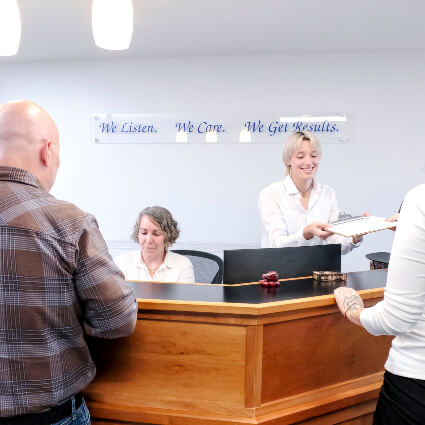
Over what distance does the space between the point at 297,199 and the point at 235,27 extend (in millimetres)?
2464

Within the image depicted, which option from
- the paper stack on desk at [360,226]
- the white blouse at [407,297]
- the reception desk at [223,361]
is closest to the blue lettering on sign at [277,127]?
the paper stack on desk at [360,226]

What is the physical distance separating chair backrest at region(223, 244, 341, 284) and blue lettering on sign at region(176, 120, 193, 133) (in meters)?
3.96

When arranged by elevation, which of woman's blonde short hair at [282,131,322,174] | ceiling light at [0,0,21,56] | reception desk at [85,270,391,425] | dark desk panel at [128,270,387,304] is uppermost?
ceiling light at [0,0,21,56]

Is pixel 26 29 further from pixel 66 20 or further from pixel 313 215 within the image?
pixel 313 215

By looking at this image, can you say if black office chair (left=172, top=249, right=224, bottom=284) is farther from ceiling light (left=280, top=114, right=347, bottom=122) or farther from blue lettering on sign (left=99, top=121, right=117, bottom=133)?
blue lettering on sign (left=99, top=121, right=117, bottom=133)

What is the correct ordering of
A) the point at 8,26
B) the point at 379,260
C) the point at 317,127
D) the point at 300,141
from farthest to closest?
the point at 317,127
the point at 379,260
the point at 300,141
the point at 8,26

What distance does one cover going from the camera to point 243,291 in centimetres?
202

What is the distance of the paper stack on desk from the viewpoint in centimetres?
220

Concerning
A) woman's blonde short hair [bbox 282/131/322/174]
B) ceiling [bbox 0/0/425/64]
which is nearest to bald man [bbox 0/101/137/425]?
woman's blonde short hair [bbox 282/131/322/174]

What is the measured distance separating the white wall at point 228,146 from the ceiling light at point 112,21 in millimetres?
3793

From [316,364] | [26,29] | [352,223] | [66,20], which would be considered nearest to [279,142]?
[66,20]

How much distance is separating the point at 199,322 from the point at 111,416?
54 centimetres

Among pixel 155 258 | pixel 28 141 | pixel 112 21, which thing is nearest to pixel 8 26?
pixel 112 21

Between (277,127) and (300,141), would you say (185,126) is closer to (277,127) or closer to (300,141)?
(277,127)
